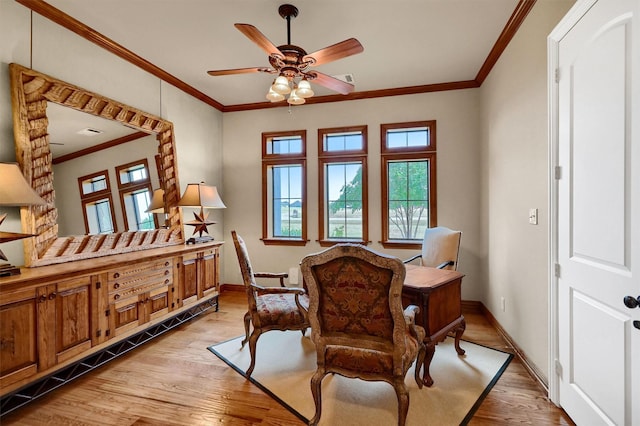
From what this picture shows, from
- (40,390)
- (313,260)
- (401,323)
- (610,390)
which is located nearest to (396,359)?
(401,323)

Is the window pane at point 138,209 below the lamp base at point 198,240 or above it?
above

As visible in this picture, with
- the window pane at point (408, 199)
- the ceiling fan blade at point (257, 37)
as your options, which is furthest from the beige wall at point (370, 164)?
the ceiling fan blade at point (257, 37)

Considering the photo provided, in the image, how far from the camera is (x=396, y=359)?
5.60 feet

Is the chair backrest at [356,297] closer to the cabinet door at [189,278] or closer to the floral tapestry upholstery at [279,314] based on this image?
the floral tapestry upholstery at [279,314]

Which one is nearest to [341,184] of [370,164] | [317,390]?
[370,164]

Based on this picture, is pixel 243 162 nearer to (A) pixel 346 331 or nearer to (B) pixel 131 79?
(B) pixel 131 79

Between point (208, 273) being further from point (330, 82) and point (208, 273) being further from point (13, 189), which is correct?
point (330, 82)

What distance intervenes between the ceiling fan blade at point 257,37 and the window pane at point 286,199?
8.10 ft

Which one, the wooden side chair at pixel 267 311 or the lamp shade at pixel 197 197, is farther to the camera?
the lamp shade at pixel 197 197

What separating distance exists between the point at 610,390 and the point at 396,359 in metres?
1.03

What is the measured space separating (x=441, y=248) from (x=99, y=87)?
3.95 m

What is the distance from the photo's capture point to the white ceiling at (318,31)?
2.57 m

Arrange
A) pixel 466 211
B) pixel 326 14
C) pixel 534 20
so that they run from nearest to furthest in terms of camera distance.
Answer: pixel 534 20 → pixel 326 14 → pixel 466 211

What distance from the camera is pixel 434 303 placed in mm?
2312
